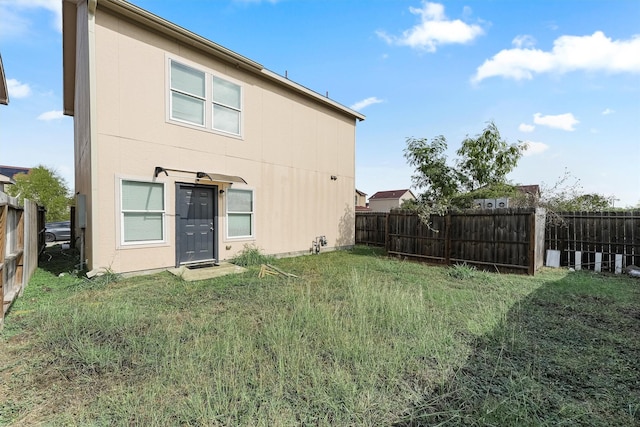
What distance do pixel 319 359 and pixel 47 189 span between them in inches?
920

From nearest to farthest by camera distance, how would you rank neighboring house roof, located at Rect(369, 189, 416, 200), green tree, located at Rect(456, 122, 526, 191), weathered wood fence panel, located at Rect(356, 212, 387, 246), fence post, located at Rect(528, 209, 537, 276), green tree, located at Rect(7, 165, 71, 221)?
fence post, located at Rect(528, 209, 537, 276), weathered wood fence panel, located at Rect(356, 212, 387, 246), green tree, located at Rect(456, 122, 526, 191), green tree, located at Rect(7, 165, 71, 221), neighboring house roof, located at Rect(369, 189, 416, 200)

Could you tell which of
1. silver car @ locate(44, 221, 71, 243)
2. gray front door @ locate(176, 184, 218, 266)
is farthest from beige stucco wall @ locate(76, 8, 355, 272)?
silver car @ locate(44, 221, 71, 243)

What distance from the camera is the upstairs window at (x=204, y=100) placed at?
694 cm

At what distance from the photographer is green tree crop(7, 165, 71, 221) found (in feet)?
56.6

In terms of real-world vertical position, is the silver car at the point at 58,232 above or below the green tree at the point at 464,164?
below

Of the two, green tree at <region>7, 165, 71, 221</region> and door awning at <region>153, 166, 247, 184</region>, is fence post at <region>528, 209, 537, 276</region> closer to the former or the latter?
door awning at <region>153, 166, 247, 184</region>

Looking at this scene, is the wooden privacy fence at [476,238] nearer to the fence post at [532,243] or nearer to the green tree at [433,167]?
the fence post at [532,243]

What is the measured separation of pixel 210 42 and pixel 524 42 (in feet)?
28.7

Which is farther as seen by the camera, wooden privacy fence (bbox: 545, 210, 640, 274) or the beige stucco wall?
wooden privacy fence (bbox: 545, 210, 640, 274)

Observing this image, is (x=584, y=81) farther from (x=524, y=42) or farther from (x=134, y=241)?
(x=134, y=241)

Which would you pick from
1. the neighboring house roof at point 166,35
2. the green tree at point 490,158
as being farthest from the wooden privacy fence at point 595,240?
the neighboring house roof at point 166,35

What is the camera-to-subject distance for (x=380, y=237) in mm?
13133

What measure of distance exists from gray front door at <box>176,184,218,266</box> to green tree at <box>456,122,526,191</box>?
457 inches

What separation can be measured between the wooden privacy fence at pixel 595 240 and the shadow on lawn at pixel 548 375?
163 inches
